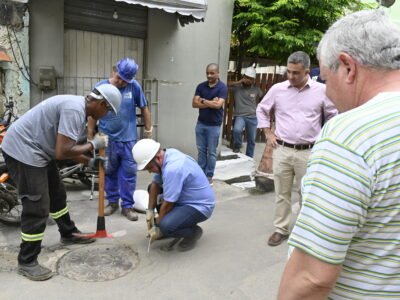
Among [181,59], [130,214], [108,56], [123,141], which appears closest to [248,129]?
[181,59]

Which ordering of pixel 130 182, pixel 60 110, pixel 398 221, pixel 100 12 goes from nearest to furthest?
pixel 398 221 → pixel 60 110 → pixel 130 182 → pixel 100 12

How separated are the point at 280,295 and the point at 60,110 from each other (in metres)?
2.57

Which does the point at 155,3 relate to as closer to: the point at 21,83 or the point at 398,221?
the point at 21,83

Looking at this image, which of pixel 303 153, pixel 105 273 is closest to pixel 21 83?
pixel 105 273

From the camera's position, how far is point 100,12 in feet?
20.0

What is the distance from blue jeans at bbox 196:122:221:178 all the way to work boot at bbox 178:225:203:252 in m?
2.21

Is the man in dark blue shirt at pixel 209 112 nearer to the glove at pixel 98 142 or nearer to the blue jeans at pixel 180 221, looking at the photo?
the blue jeans at pixel 180 221

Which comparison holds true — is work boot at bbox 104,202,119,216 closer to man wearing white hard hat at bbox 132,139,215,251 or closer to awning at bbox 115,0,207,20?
man wearing white hard hat at bbox 132,139,215,251

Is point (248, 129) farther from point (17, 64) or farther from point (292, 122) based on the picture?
point (17, 64)

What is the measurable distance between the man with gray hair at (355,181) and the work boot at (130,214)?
3610 millimetres

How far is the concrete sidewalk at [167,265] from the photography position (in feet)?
10.5

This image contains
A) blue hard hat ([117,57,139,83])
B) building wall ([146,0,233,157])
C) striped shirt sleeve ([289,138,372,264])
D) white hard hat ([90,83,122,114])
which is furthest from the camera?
building wall ([146,0,233,157])

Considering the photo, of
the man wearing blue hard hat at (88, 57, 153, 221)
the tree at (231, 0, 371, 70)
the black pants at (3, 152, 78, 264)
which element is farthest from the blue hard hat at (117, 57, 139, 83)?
the tree at (231, 0, 371, 70)

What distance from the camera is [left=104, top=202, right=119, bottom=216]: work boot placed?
4775 mm
